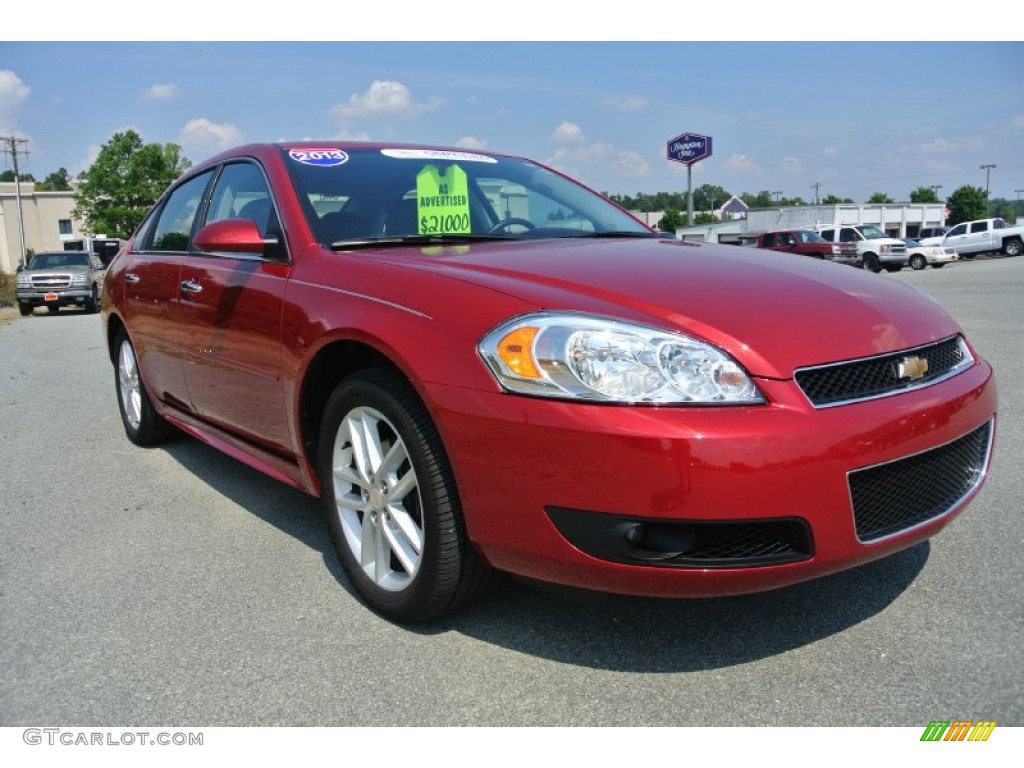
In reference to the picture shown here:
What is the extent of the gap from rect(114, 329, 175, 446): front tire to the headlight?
3.36m

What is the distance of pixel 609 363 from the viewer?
2.08m

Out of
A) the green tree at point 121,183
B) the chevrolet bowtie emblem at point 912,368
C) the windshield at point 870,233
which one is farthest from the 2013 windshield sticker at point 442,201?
the green tree at point 121,183

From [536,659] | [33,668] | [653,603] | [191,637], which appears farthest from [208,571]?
[653,603]

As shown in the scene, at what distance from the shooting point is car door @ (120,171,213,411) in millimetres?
4043

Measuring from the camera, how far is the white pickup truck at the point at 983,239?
36375mm

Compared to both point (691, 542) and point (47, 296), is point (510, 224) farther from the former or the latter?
point (47, 296)

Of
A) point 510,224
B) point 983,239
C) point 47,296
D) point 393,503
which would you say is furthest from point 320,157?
point 983,239

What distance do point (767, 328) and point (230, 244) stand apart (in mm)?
1891

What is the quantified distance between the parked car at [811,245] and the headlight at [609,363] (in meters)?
29.2

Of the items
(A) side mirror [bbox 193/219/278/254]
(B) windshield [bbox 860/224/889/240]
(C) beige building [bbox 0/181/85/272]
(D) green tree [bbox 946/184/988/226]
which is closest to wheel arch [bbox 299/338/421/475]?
(A) side mirror [bbox 193/219/278/254]

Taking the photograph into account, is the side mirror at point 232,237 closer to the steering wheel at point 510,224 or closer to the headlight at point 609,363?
the steering wheel at point 510,224

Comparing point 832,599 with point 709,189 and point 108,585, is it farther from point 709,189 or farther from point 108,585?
point 709,189

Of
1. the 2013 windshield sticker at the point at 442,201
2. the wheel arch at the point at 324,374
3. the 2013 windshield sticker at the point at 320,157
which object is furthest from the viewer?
the 2013 windshield sticker at the point at 320,157

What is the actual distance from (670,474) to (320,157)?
2247 millimetres
